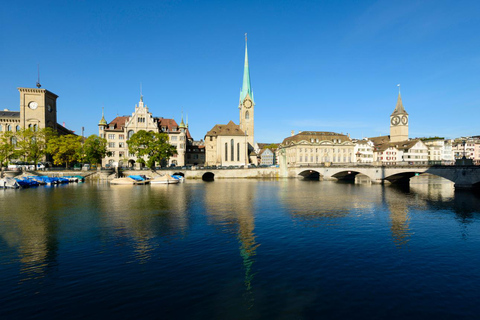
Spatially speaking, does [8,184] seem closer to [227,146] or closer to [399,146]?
[227,146]

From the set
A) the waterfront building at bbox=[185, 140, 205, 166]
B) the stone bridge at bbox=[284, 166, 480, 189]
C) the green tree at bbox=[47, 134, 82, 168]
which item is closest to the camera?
the stone bridge at bbox=[284, 166, 480, 189]

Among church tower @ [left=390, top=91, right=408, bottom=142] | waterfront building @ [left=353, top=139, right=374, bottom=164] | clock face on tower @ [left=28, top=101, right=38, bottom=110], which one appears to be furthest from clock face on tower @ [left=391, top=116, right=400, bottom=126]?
clock face on tower @ [left=28, top=101, right=38, bottom=110]

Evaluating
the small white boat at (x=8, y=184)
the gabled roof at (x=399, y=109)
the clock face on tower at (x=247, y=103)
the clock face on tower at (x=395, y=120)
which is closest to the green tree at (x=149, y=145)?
the small white boat at (x=8, y=184)

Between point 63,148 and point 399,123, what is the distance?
155106mm

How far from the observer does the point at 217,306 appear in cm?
1136

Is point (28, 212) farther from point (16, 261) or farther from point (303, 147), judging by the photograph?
point (303, 147)

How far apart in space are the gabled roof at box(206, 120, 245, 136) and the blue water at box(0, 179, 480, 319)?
92035 millimetres

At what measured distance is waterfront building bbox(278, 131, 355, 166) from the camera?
118688mm

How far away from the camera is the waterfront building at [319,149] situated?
119m

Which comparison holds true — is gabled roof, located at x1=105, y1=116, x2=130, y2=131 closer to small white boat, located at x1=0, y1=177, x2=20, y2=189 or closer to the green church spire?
small white boat, located at x1=0, y1=177, x2=20, y2=189

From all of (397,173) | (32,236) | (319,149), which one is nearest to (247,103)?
(319,149)

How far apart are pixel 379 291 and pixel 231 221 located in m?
15.9

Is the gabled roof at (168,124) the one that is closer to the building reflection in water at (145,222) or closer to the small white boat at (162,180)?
the small white boat at (162,180)

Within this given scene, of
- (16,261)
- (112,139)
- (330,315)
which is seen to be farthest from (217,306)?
(112,139)
